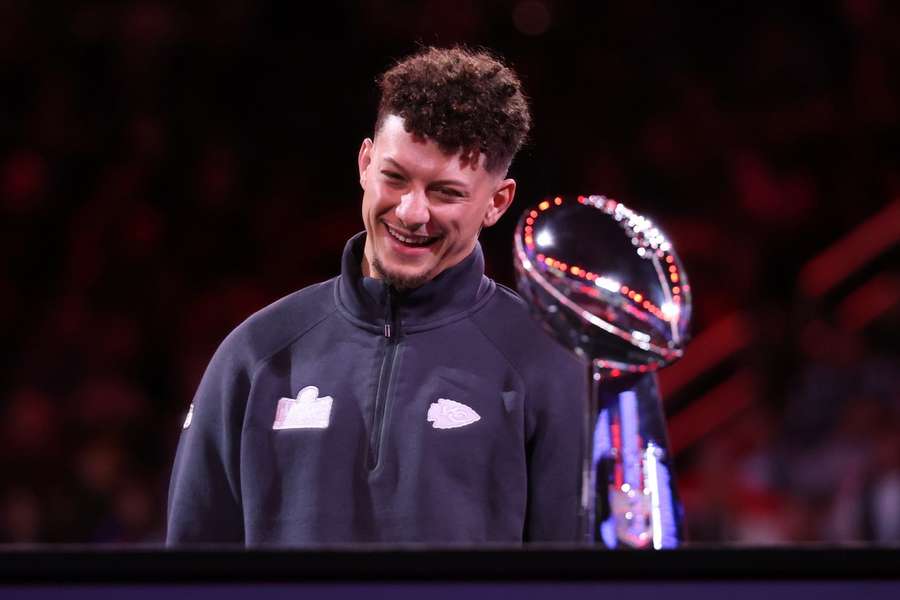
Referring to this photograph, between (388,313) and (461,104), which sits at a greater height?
(461,104)

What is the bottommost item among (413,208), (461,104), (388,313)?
(388,313)

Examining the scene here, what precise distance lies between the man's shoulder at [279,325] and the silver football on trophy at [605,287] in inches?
26.6

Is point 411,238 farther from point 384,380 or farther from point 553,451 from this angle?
point 553,451

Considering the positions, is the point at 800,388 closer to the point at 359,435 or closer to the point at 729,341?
the point at 729,341

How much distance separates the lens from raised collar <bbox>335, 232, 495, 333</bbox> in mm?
1716

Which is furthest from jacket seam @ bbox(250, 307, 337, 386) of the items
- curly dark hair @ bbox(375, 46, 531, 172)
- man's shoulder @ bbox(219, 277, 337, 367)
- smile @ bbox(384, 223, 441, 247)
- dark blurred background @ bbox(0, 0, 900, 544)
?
dark blurred background @ bbox(0, 0, 900, 544)

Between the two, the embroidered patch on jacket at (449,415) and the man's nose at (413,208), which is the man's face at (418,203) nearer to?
the man's nose at (413,208)

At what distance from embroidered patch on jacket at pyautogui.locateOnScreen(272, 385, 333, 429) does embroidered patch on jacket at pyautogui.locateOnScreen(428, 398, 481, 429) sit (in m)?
0.13

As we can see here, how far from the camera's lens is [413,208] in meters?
1.63

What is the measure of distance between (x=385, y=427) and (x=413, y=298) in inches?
Answer: 7.2

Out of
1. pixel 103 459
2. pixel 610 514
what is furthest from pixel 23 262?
pixel 610 514

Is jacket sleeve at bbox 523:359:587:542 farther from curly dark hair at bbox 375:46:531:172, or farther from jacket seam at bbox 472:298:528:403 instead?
curly dark hair at bbox 375:46:531:172

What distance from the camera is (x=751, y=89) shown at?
5.70 meters

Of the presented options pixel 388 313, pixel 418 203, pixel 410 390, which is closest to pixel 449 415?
pixel 410 390
